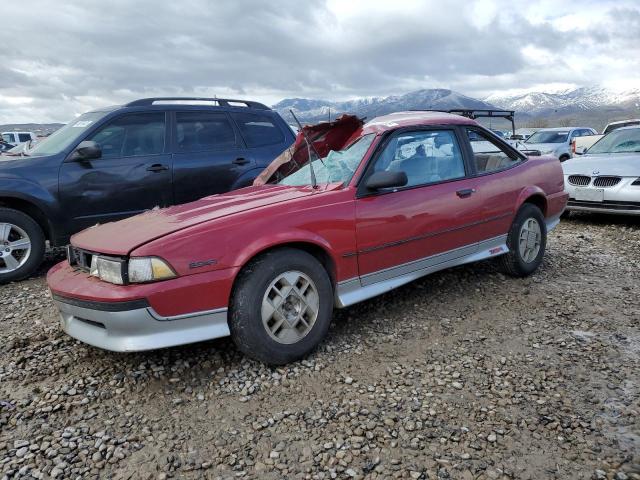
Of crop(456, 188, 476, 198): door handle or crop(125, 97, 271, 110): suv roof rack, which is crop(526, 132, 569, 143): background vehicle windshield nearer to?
crop(125, 97, 271, 110): suv roof rack

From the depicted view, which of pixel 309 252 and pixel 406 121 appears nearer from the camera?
pixel 309 252

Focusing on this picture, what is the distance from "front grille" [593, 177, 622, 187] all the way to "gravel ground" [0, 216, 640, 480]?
3.64m

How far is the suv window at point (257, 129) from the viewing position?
6.04 meters

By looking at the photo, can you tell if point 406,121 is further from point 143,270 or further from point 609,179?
point 609,179

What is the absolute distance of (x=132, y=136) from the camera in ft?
17.6

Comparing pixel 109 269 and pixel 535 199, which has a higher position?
pixel 109 269

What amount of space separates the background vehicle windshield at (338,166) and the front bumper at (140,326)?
137 centimetres

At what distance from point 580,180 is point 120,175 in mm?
6490

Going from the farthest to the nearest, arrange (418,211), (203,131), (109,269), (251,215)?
(203,131), (418,211), (251,215), (109,269)

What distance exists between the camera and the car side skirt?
11.1ft

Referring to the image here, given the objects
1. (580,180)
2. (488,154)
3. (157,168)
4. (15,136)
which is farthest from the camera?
(15,136)

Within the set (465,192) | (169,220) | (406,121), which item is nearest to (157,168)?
(169,220)

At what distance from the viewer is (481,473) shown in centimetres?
215

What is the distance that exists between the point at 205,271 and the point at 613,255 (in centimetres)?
489
